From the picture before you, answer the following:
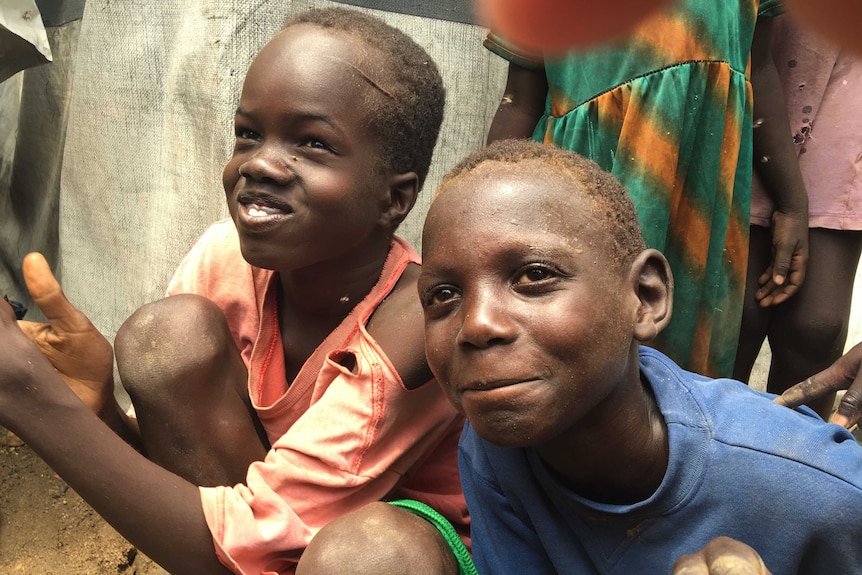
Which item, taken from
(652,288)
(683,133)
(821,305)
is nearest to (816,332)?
(821,305)

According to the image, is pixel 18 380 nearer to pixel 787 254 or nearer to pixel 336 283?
pixel 336 283

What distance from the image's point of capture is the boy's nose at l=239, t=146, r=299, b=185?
4.99 feet

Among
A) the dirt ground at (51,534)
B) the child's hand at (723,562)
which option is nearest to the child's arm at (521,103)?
the child's hand at (723,562)

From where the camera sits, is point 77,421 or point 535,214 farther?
point 77,421

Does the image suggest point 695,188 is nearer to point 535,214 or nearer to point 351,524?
point 535,214

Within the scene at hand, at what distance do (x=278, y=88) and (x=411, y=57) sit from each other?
0.89ft

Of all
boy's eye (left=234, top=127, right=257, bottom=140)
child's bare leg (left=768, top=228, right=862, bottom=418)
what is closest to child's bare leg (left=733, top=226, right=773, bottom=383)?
child's bare leg (left=768, top=228, right=862, bottom=418)

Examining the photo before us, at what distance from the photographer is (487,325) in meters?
1.10

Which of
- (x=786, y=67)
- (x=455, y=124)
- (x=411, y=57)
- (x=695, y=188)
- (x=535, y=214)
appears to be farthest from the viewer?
(x=455, y=124)

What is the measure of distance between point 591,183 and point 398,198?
21.4 inches

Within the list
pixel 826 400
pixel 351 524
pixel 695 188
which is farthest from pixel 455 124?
pixel 351 524

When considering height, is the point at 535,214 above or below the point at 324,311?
above

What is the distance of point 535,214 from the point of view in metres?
1.16

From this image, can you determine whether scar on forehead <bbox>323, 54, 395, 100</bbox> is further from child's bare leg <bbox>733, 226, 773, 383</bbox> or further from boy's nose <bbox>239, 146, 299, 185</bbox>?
child's bare leg <bbox>733, 226, 773, 383</bbox>
